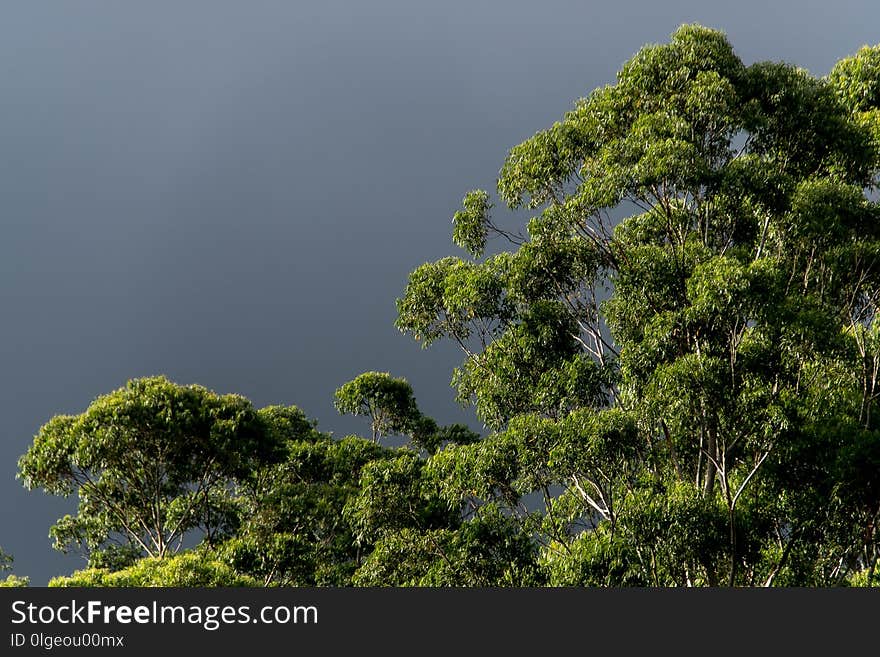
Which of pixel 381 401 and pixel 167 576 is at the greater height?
pixel 381 401

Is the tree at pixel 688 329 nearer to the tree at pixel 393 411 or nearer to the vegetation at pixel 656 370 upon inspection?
the vegetation at pixel 656 370

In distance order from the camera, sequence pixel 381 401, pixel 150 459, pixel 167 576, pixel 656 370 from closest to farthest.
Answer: pixel 656 370 → pixel 167 576 → pixel 150 459 → pixel 381 401

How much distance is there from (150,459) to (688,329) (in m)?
11.3

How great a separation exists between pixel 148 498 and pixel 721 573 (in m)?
11.9

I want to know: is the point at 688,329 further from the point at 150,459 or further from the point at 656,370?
the point at 150,459

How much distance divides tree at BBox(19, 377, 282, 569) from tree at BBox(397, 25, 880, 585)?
16.4 ft

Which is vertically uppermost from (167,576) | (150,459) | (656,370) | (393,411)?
(393,411)

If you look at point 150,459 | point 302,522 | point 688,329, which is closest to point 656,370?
point 688,329

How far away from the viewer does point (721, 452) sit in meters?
10.7

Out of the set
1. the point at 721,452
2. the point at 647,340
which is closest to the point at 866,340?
the point at 721,452

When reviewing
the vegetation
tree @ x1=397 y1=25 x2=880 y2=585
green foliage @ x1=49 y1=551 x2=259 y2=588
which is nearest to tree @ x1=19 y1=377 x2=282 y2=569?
the vegetation

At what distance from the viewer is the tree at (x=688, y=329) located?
939cm

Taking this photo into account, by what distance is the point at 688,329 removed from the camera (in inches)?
384

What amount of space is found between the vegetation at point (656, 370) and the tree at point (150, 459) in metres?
0.08
